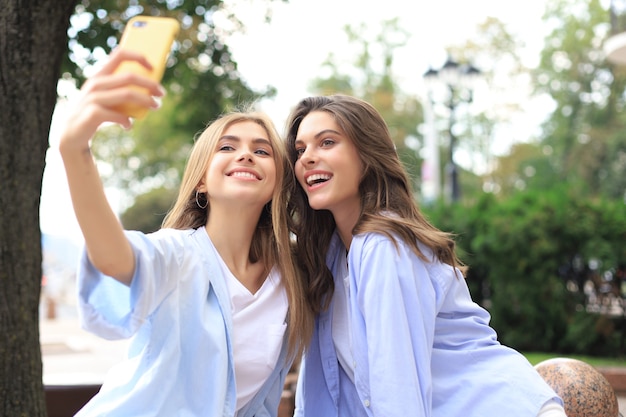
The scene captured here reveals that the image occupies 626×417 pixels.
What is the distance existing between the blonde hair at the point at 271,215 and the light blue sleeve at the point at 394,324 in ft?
1.09

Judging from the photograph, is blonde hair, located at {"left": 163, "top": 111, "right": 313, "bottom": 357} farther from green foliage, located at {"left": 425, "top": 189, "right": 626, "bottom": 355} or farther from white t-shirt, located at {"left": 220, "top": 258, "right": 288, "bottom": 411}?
green foliage, located at {"left": 425, "top": 189, "right": 626, "bottom": 355}

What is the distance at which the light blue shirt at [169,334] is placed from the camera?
2.05 meters

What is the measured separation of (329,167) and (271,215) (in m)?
0.35

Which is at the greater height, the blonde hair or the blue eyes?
the blue eyes

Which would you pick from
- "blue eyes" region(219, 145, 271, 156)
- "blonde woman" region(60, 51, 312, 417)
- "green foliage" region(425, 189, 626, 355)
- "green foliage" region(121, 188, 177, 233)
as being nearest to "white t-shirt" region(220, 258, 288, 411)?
"blonde woman" region(60, 51, 312, 417)

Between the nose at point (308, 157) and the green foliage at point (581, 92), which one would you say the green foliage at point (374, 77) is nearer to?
the green foliage at point (581, 92)

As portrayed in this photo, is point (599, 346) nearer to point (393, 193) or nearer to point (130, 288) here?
point (393, 193)

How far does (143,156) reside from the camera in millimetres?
30734

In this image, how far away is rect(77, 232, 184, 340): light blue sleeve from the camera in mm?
1964

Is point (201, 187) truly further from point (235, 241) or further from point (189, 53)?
point (189, 53)

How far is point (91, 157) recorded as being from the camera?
182 centimetres

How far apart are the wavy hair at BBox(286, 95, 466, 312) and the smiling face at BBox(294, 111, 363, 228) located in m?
0.04

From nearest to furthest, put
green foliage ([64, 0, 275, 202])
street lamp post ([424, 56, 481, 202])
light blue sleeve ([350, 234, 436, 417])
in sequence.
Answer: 1. light blue sleeve ([350, 234, 436, 417])
2. green foliage ([64, 0, 275, 202])
3. street lamp post ([424, 56, 481, 202])

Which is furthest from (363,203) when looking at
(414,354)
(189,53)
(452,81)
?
(452,81)
